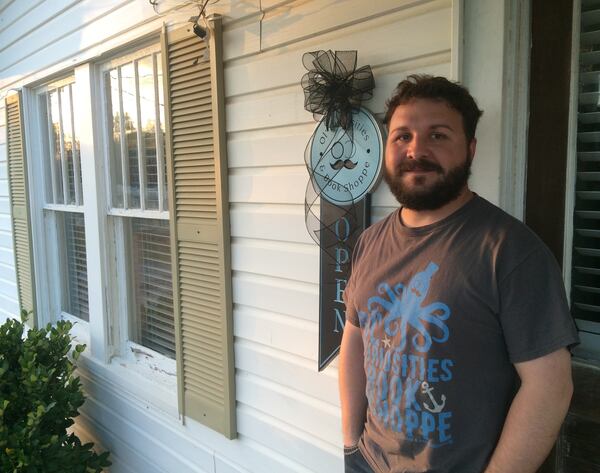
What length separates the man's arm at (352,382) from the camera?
1527mm

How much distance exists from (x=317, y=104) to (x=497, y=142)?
0.66 m

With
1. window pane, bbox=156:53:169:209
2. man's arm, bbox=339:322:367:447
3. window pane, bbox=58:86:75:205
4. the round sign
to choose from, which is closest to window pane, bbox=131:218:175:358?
window pane, bbox=156:53:169:209

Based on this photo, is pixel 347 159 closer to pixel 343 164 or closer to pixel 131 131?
pixel 343 164

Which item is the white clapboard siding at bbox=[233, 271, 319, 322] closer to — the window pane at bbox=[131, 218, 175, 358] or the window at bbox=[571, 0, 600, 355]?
the window pane at bbox=[131, 218, 175, 358]

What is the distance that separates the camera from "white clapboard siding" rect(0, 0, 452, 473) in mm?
1716

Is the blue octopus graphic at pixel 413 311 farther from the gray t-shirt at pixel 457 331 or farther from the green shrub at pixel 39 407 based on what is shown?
the green shrub at pixel 39 407

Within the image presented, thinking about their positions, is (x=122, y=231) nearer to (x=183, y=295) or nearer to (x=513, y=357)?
(x=183, y=295)

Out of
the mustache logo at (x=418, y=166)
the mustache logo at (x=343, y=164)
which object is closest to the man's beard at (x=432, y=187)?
the mustache logo at (x=418, y=166)

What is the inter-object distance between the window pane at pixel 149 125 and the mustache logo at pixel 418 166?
6.36ft

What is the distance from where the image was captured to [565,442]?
1.48 m

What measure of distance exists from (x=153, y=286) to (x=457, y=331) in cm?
233

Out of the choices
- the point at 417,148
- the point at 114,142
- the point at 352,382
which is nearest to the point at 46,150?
the point at 114,142

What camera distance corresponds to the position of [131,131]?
3.06 m

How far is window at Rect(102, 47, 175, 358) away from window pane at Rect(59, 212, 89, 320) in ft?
2.62
